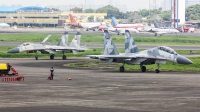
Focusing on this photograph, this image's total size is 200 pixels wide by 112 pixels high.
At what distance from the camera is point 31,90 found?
46.9m

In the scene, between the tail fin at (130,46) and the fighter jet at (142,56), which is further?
the tail fin at (130,46)

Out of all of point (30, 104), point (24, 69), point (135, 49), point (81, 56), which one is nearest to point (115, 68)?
point (135, 49)

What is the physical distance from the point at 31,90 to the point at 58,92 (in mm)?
2332

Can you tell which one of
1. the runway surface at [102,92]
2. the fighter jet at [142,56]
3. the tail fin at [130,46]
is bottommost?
the runway surface at [102,92]

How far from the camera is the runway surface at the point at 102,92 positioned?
37625mm

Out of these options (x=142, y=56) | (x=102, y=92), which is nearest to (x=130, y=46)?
(x=142, y=56)

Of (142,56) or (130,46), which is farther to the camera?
(130,46)

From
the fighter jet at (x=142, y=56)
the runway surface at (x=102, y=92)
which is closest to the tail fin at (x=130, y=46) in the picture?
the fighter jet at (x=142, y=56)

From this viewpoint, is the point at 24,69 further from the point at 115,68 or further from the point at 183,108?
the point at 183,108

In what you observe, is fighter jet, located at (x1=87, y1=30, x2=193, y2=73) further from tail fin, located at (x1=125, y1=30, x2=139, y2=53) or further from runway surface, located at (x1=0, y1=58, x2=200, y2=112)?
runway surface, located at (x1=0, y1=58, x2=200, y2=112)

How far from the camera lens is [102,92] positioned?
151 feet

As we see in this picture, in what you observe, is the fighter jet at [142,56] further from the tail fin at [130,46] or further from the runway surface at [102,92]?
the runway surface at [102,92]

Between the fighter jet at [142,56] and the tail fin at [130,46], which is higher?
the tail fin at [130,46]

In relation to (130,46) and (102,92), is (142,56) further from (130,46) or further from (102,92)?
(102,92)
